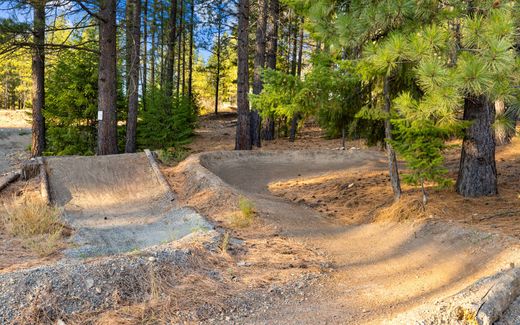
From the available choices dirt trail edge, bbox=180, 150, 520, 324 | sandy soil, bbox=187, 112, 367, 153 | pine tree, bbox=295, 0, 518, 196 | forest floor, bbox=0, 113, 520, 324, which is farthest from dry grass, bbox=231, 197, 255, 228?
sandy soil, bbox=187, 112, 367, 153

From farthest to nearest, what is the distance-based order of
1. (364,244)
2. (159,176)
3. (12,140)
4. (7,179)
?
(12,140), (159,176), (7,179), (364,244)

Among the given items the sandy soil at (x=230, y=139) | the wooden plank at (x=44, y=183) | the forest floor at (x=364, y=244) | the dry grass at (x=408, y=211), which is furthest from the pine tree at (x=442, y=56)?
the sandy soil at (x=230, y=139)

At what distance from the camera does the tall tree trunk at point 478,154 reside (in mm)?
7500

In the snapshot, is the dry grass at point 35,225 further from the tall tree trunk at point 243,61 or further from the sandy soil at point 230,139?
the sandy soil at point 230,139

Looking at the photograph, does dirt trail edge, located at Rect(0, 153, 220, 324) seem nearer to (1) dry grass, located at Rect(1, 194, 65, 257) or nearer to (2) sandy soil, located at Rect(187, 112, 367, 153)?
(1) dry grass, located at Rect(1, 194, 65, 257)

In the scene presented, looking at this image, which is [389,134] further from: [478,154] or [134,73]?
[134,73]

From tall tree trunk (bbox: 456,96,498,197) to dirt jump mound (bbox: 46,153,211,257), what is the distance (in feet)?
16.0

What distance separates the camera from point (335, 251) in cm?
603

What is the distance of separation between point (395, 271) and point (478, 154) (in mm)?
3595

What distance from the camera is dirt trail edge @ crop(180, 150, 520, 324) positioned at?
11.6 ft

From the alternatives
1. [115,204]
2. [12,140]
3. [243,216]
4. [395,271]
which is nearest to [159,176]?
[115,204]

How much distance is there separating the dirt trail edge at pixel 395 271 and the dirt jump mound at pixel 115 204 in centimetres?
144

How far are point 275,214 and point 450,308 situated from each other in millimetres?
4306

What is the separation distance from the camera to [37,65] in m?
14.7
